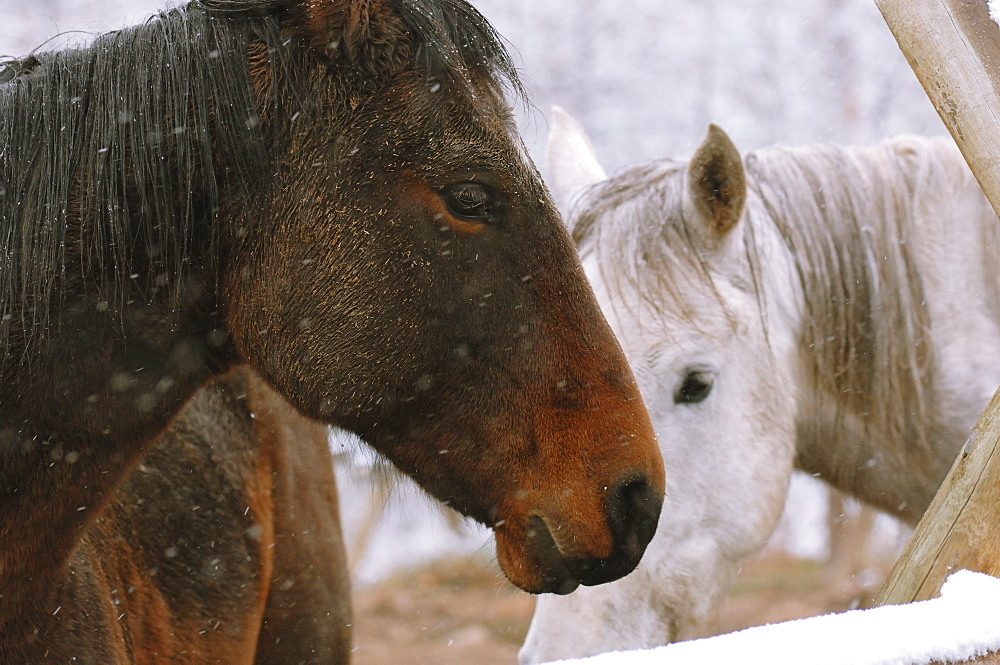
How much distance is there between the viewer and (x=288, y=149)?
144 cm

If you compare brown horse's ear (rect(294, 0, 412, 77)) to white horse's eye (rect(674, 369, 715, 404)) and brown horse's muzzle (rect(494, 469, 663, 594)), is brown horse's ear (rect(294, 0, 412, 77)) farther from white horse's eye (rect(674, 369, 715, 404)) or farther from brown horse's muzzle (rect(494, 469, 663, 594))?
white horse's eye (rect(674, 369, 715, 404))

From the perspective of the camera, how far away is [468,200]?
1.46 meters

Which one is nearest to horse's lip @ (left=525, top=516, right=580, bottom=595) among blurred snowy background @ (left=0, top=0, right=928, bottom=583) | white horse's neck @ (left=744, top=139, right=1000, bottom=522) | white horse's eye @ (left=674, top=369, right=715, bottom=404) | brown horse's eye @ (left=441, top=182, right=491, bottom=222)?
brown horse's eye @ (left=441, top=182, right=491, bottom=222)

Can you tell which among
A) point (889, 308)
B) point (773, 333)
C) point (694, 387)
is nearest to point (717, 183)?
point (773, 333)

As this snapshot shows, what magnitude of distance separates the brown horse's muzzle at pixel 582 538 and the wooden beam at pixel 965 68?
0.77 m

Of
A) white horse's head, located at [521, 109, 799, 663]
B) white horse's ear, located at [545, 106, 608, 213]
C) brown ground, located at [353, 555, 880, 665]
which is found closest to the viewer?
white horse's head, located at [521, 109, 799, 663]

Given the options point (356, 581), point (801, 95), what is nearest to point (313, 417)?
point (356, 581)

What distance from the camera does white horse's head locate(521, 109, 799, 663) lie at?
2.48 metres

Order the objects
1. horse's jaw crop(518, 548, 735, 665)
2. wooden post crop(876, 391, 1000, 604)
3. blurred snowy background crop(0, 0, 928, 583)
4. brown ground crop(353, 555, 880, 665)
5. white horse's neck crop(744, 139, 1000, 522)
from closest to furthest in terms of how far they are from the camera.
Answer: wooden post crop(876, 391, 1000, 604) → horse's jaw crop(518, 548, 735, 665) → white horse's neck crop(744, 139, 1000, 522) → brown ground crop(353, 555, 880, 665) → blurred snowy background crop(0, 0, 928, 583)

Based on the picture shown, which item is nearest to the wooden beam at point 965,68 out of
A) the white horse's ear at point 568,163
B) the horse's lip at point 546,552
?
the horse's lip at point 546,552

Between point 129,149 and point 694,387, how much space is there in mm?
1743

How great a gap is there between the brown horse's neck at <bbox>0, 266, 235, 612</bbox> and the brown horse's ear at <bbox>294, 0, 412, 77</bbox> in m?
0.47

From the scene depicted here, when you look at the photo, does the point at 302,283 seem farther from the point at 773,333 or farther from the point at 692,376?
the point at 773,333

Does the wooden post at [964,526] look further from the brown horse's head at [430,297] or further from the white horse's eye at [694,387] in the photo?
the white horse's eye at [694,387]
